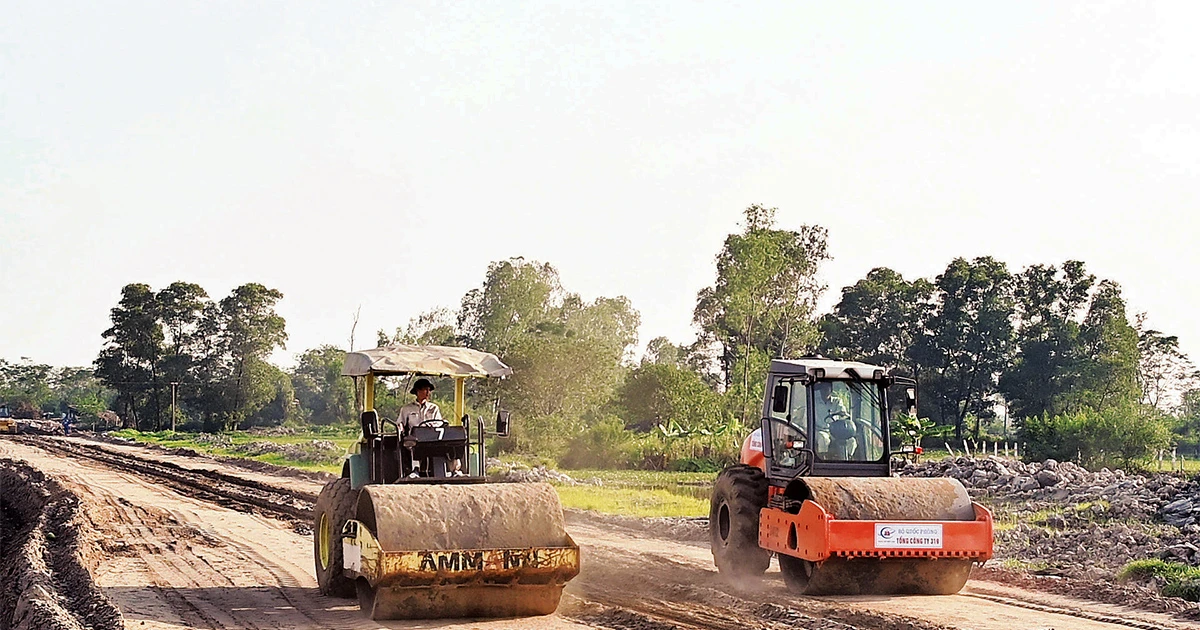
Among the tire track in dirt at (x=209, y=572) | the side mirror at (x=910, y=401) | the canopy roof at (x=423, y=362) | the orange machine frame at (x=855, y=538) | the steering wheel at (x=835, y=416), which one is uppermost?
the canopy roof at (x=423, y=362)

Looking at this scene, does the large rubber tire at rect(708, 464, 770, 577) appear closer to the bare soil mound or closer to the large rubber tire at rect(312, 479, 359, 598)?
the large rubber tire at rect(312, 479, 359, 598)

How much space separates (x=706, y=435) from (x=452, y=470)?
37.6m

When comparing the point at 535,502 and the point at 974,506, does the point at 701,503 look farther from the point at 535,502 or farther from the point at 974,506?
the point at 535,502

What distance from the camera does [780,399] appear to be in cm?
1484

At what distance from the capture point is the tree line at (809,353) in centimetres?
5097

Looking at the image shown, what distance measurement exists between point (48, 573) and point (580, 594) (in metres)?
6.74

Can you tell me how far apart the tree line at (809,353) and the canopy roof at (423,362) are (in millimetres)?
27042

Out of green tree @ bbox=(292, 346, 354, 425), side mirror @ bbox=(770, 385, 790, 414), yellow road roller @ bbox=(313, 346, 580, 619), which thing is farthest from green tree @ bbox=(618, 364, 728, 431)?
green tree @ bbox=(292, 346, 354, 425)

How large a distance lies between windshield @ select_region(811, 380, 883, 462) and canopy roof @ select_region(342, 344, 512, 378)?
12.6ft

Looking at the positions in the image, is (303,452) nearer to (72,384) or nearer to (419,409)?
(419,409)

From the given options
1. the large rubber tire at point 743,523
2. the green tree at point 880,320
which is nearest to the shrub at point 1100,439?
the green tree at point 880,320

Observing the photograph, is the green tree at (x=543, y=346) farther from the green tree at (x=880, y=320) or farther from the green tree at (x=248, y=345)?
the green tree at (x=248, y=345)

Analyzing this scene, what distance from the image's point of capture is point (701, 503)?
29.9 m

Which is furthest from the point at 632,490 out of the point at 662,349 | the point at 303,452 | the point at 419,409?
the point at 662,349
